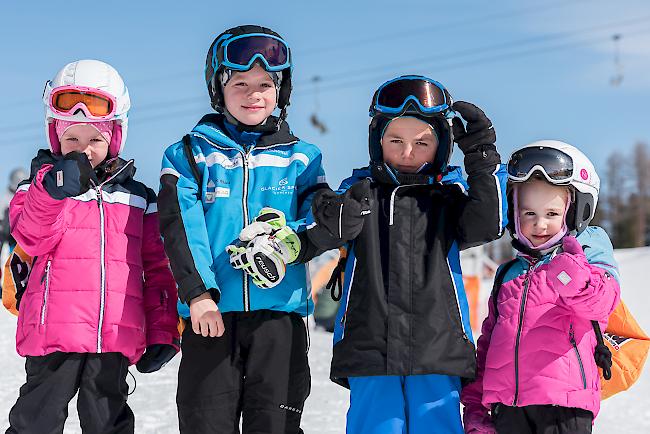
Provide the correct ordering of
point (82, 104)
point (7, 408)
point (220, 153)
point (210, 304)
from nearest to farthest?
point (210, 304) → point (220, 153) → point (82, 104) → point (7, 408)

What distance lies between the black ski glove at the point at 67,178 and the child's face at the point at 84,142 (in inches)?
14.4

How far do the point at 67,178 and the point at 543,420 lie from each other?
2.50 meters

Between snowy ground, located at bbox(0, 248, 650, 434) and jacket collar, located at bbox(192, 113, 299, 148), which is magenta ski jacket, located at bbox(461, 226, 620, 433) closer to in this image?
jacket collar, located at bbox(192, 113, 299, 148)

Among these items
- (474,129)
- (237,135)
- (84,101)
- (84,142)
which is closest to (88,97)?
(84,101)

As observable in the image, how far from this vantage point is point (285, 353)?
3.76 meters

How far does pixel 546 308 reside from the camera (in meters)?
3.75

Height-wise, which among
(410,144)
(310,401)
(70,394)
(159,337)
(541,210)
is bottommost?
(310,401)

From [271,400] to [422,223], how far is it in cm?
110

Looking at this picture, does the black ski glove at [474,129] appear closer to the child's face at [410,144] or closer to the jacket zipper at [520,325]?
the child's face at [410,144]

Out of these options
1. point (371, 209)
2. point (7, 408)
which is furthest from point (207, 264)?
point (7, 408)

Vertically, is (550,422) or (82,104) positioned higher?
(82,104)

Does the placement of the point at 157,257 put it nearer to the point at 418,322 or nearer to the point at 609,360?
the point at 418,322

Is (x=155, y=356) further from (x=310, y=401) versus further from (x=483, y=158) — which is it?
(x=310, y=401)

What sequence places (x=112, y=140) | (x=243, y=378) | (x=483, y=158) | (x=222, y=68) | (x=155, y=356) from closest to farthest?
(x=483, y=158) < (x=243, y=378) < (x=222, y=68) < (x=155, y=356) < (x=112, y=140)
